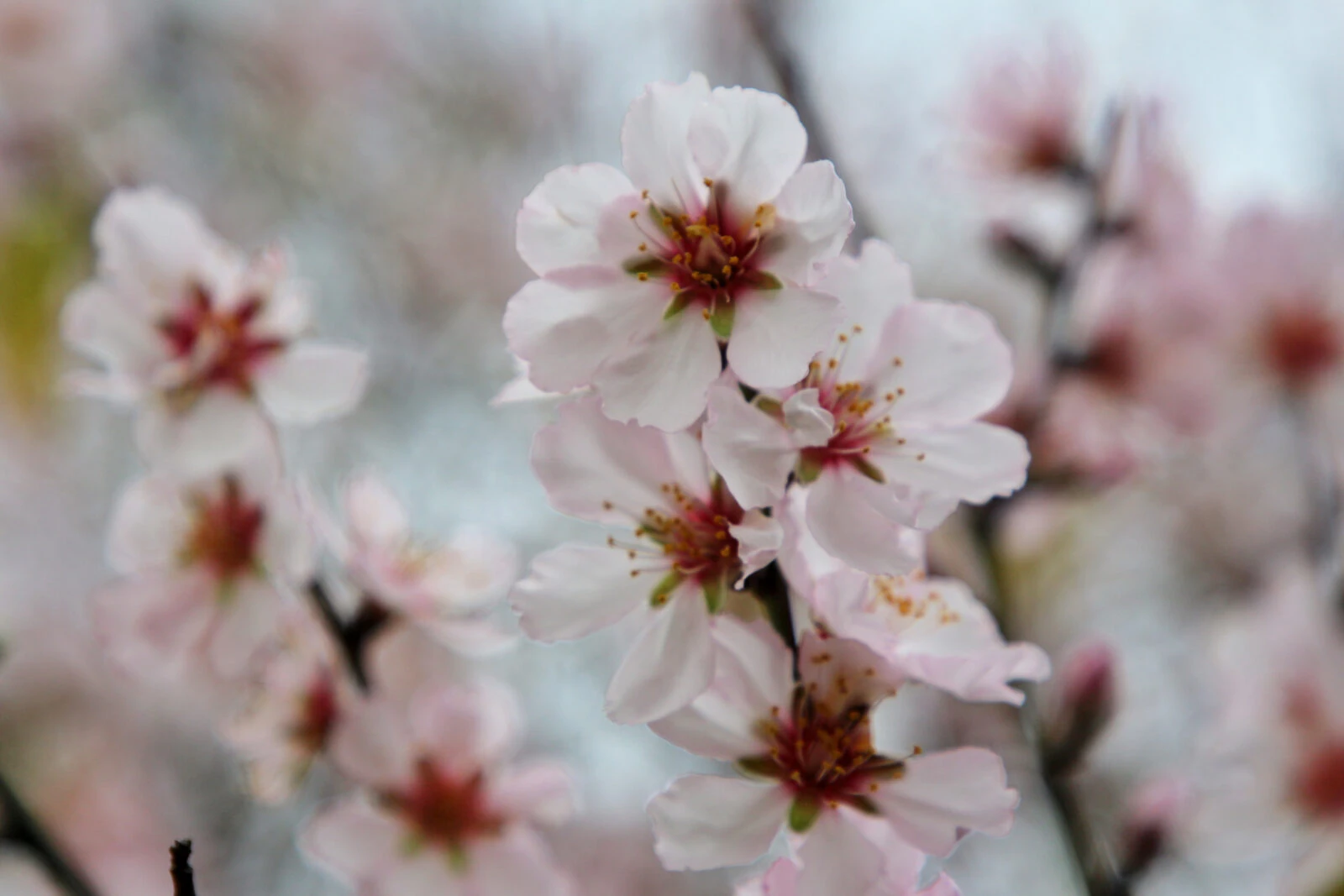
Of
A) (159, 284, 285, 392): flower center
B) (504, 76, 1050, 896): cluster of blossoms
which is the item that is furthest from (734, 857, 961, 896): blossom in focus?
(159, 284, 285, 392): flower center

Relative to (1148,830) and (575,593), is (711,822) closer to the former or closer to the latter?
(575,593)

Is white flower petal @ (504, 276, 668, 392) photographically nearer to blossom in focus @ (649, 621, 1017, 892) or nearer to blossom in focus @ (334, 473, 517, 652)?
blossom in focus @ (649, 621, 1017, 892)

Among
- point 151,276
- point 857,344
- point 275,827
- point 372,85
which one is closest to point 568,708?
point 275,827

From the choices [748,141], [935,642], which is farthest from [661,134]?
[935,642]

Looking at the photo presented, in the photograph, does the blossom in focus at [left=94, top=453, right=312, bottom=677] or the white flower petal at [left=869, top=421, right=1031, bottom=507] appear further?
the blossom in focus at [left=94, top=453, right=312, bottom=677]

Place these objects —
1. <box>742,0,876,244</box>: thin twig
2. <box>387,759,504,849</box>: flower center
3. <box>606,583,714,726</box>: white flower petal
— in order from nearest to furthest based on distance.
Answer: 1. <box>606,583,714,726</box>: white flower petal
2. <box>387,759,504,849</box>: flower center
3. <box>742,0,876,244</box>: thin twig

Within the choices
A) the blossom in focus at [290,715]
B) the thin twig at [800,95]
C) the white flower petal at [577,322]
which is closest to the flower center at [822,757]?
the white flower petal at [577,322]
